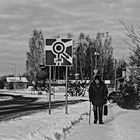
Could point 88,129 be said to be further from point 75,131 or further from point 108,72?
point 108,72

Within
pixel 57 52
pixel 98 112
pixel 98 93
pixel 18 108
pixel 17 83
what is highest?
pixel 57 52

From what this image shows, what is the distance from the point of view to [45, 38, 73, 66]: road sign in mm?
16156

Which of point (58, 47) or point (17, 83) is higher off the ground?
point (58, 47)

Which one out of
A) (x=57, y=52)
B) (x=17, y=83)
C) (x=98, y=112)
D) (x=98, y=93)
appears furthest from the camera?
(x=17, y=83)

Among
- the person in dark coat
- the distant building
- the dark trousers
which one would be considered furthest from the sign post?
the distant building

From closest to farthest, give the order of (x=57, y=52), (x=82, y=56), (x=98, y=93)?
(x=98, y=93)
(x=57, y=52)
(x=82, y=56)

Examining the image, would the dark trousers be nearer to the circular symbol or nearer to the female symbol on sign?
the female symbol on sign

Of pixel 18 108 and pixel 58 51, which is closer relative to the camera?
pixel 58 51

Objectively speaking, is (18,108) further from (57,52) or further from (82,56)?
(82,56)

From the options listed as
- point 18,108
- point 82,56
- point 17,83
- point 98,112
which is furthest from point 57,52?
point 17,83

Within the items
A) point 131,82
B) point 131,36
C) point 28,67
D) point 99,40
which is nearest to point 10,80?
point 28,67

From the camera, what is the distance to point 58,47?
16.3 meters

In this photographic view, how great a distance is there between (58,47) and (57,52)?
213 mm

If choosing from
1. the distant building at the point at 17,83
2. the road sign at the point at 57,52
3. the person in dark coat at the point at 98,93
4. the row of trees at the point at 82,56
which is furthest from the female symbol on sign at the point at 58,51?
the distant building at the point at 17,83
